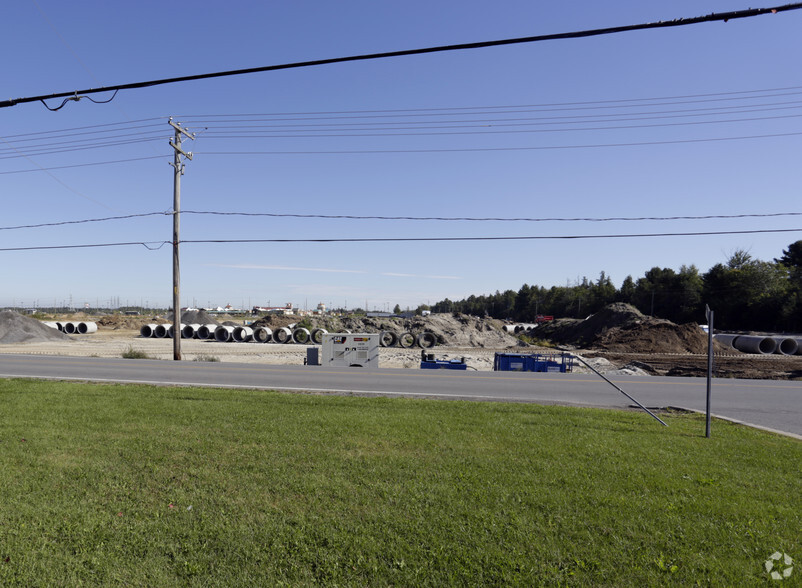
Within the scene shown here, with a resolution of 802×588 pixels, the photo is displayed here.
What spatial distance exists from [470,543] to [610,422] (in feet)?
20.0

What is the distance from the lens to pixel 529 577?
3486 millimetres

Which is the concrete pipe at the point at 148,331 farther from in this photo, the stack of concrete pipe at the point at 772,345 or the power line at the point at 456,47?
the stack of concrete pipe at the point at 772,345

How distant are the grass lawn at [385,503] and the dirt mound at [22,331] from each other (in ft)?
143

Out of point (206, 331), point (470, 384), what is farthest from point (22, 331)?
point (470, 384)

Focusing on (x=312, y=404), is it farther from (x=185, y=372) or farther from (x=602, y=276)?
(x=602, y=276)

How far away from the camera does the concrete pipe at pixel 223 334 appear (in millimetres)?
46406

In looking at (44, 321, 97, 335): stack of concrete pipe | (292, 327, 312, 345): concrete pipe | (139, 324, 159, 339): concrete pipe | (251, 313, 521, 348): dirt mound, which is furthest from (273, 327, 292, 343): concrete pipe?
(44, 321, 97, 335): stack of concrete pipe

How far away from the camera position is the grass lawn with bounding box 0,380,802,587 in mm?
3617

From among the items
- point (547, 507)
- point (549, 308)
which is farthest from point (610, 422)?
point (549, 308)

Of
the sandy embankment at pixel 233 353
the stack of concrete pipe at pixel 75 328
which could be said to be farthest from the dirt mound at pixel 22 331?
the stack of concrete pipe at pixel 75 328

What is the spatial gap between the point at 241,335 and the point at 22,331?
781 inches

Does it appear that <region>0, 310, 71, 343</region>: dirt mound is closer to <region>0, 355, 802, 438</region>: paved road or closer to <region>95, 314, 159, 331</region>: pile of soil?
<region>95, 314, 159, 331</region>: pile of soil

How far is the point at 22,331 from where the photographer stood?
1708 inches

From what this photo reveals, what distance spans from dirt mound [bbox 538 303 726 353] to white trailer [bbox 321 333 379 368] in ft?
96.5
